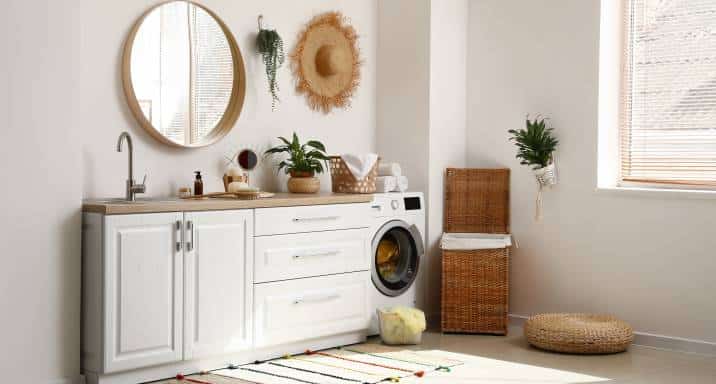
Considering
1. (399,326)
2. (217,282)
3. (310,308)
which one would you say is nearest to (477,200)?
(399,326)

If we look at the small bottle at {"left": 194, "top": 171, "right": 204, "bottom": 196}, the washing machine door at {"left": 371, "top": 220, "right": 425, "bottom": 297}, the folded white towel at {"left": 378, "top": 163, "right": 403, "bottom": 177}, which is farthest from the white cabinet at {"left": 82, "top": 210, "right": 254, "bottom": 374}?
the folded white towel at {"left": 378, "top": 163, "right": 403, "bottom": 177}

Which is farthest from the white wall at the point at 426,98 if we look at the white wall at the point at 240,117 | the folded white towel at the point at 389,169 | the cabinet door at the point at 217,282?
the cabinet door at the point at 217,282

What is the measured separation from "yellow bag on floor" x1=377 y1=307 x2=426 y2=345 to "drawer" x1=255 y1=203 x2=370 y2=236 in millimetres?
→ 503

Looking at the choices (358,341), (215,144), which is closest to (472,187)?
(358,341)

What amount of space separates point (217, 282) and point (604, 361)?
Result: 6.47ft

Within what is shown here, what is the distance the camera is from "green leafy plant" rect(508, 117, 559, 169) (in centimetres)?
535

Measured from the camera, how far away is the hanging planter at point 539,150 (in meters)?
5.35

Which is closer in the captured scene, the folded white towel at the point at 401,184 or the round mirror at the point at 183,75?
the round mirror at the point at 183,75

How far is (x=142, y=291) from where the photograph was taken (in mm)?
4008

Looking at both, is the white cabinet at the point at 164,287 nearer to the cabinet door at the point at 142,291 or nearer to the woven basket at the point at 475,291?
the cabinet door at the point at 142,291

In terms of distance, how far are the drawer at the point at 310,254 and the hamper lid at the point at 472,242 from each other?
62 cm

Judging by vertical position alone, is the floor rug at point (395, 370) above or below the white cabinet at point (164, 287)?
below

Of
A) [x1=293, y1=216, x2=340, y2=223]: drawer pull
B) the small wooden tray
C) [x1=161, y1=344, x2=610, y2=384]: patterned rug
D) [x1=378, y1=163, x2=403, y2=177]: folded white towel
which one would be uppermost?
[x1=378, y1=163, x2=403, y2=177]: folded white towel

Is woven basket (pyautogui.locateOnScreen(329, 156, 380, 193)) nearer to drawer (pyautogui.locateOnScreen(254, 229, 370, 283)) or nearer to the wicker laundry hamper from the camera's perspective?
drawer (pyautogui.locateOnScreen(254, 229, 370, 283))
